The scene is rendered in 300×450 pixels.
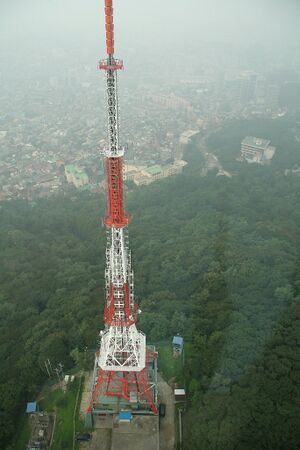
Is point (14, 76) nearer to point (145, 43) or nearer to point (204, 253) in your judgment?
point (145, 43)

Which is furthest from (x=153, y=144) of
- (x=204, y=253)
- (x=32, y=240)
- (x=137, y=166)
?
(x=204, y=253)

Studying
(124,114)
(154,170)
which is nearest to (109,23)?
(154,170)

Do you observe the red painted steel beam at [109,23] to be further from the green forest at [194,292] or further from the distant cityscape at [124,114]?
the distant cityscape at [124,114]

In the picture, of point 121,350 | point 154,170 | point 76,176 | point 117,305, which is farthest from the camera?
point 154,170

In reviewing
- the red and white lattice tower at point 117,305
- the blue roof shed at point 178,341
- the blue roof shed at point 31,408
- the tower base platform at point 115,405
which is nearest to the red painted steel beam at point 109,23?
the red and white lattice tower at point 117,305

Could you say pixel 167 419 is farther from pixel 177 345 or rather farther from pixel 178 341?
pixel 178 341

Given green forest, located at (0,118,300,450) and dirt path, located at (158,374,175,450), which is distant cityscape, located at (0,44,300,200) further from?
dirt path, located at (158,374,175,450)
